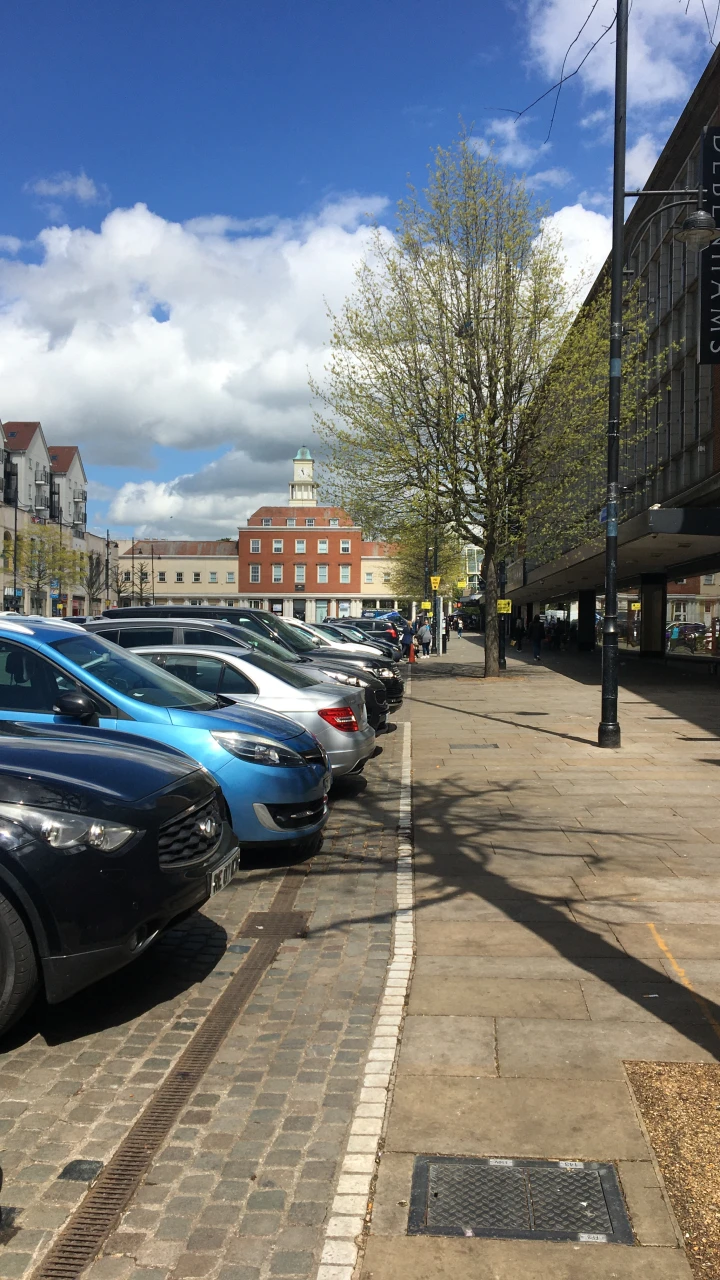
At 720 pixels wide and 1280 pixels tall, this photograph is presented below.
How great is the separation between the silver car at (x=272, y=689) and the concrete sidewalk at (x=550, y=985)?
42.4 inches

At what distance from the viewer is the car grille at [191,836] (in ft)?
14.8

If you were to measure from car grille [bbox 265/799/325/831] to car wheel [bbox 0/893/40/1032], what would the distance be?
312 centimetres

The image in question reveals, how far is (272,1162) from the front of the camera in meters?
3.38

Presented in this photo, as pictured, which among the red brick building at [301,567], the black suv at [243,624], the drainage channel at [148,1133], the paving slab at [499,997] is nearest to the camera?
the drainage channel at [148,1133]

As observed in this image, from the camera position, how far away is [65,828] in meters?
4.08

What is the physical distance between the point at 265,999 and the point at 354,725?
16.1ft

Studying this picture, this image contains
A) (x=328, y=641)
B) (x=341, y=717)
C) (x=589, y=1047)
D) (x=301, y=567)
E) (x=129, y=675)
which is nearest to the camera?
(x=589, y=1047)

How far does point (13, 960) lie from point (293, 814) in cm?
330

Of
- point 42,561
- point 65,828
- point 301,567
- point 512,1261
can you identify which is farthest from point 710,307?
point 301,567

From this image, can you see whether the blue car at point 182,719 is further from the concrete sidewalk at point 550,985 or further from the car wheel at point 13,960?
the car wheel at point 13,960

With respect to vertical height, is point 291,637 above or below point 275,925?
above

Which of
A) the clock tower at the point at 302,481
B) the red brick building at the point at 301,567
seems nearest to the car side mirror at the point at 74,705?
the red brick building at the point at 301,567

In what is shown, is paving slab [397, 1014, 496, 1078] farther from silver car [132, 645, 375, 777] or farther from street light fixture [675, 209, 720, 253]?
street light fixture [675, 209, 720, 253]

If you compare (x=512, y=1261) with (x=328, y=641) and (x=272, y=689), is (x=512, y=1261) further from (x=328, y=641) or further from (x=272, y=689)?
(x=328, y=641)
